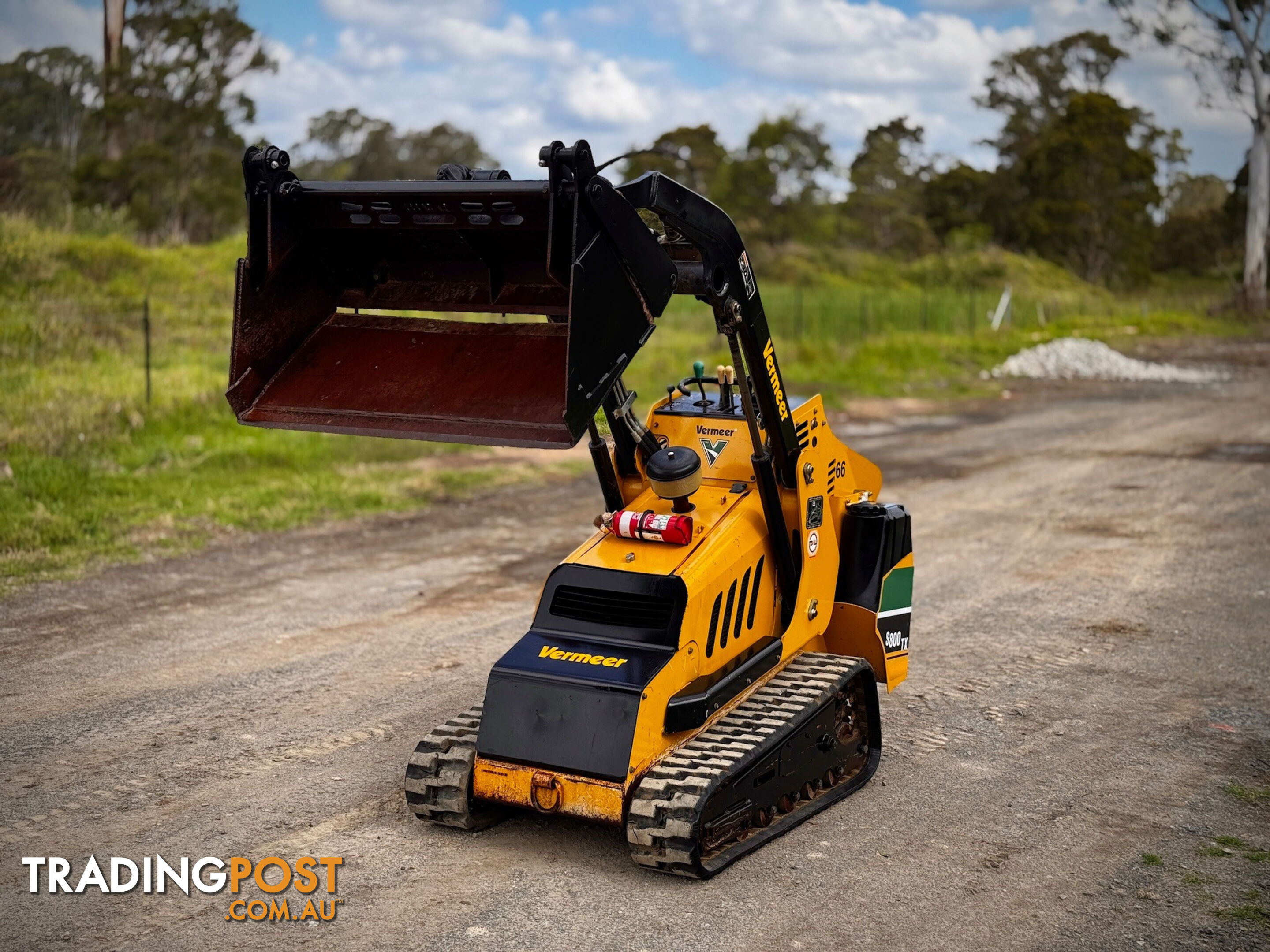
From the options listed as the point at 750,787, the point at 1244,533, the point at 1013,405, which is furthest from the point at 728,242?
the point at 1013,405

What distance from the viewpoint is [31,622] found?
9.02 meters

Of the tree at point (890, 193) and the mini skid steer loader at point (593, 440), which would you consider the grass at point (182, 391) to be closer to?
the mini skid steer loader at point (593, 440)

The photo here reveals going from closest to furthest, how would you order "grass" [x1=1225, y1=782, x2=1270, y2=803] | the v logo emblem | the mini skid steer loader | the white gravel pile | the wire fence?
the mini skid steer loader → "grass" [x1=1225, y1=782, x2=1270, y2=803] → the v logo emblem → the white gravel pile → the wire fence

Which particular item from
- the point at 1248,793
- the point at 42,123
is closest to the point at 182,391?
the point at 1248,793

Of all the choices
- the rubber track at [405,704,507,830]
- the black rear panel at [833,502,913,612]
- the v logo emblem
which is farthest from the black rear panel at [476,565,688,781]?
the black rear panel at [833,502,913,612]

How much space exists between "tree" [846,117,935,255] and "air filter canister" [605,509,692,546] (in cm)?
4804

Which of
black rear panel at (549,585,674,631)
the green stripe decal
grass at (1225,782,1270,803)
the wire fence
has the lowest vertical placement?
grass at (1225,782,1270,803)

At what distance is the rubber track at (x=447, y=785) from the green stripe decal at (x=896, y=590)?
8.03ft

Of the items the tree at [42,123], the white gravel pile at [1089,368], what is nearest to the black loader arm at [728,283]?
the white gravel pile at [1089,368]

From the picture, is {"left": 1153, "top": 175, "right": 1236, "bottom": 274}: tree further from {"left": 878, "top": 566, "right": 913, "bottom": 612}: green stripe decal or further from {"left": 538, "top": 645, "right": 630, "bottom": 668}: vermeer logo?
{"left": 538, "top": 645, "right": 630, "bottom": 668}: vermeer logo

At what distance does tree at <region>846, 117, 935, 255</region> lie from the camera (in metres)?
53.2

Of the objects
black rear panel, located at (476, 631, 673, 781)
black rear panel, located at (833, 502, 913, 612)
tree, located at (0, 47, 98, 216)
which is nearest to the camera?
black rear panel, located at (476, 631, 673, 781)

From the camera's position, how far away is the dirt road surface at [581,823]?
200 inches

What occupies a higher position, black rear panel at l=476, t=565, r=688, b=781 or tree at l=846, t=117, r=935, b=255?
tree at l=846, t=117, r=935, b=255
